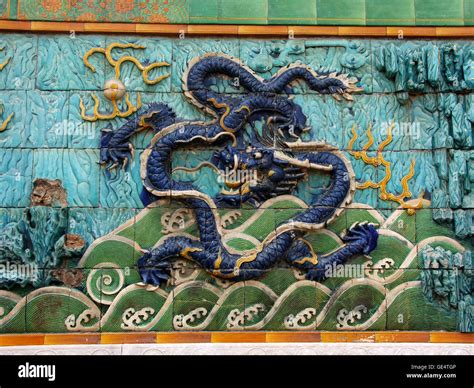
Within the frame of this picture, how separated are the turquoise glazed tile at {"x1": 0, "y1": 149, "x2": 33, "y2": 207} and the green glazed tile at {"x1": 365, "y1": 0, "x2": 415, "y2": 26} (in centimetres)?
466

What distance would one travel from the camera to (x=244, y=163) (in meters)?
9.96

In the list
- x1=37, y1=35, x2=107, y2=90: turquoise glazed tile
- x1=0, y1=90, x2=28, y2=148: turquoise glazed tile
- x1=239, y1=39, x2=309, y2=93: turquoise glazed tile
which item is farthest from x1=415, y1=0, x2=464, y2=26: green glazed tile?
x1=0, y1=90, x2=28, y2=148: turquoise glazed tile

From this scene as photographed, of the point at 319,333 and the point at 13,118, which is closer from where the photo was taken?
the point at 319,333

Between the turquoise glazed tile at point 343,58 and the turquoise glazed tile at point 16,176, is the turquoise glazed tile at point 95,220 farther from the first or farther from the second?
the turquoise glazed tile at point 343,58

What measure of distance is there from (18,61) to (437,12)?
17.7 feet

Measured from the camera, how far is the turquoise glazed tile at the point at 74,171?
32.5 feet

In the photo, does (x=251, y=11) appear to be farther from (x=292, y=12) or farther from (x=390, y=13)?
(x=390, y=13)

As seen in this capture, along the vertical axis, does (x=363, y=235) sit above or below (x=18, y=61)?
below

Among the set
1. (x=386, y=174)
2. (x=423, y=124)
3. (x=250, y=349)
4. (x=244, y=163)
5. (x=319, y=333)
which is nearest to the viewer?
(x=250, y=349)

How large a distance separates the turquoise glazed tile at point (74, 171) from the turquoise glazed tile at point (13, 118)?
297mm
